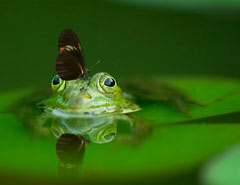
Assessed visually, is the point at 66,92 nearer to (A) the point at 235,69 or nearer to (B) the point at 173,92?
(B) the point at 173,92

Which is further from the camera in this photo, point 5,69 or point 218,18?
point 218,18

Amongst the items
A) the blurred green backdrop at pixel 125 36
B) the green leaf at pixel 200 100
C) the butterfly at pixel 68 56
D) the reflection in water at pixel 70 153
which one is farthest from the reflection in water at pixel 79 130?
the blurred green backdrop at pixel 125 36

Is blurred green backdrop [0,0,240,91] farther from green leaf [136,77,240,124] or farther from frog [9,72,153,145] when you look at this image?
frog [9,72,153,145]

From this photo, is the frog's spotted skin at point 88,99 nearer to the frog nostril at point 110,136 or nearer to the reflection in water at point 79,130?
the reflection in water at point 79,130

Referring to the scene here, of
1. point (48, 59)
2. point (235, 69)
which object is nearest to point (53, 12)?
point (48, 59)

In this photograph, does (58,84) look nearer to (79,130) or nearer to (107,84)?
(107,84)
